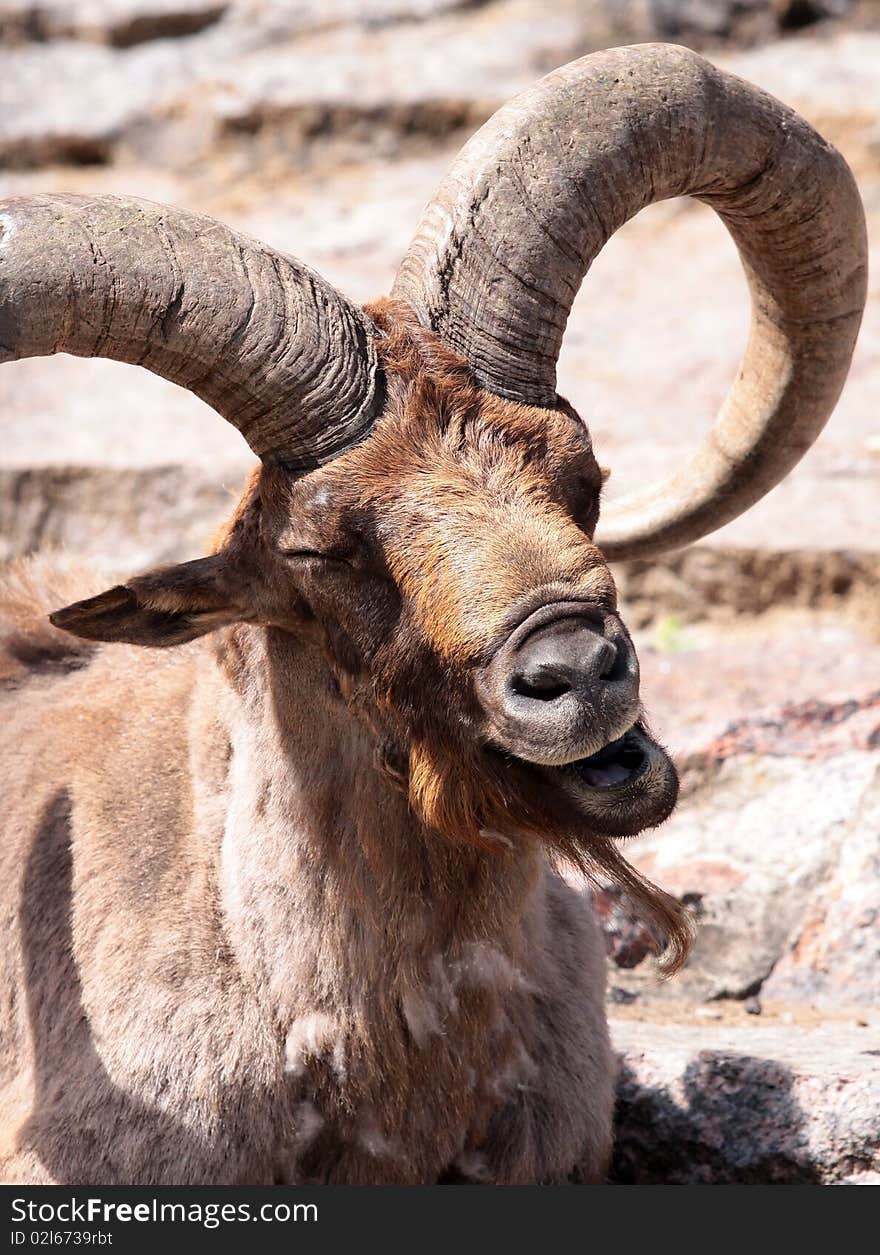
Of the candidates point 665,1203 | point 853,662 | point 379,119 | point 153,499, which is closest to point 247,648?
point 665,1203

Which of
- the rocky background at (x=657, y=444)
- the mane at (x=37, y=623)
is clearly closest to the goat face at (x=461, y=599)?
the mane at (x=37, y=623)

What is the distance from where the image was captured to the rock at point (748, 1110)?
20.9 ft

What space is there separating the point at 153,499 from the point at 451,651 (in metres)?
8.40

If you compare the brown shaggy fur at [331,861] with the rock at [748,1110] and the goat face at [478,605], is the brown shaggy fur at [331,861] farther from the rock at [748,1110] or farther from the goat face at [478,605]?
the rock at [748,1110]

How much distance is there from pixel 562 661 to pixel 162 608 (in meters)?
1.60

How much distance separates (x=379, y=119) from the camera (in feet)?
56.2

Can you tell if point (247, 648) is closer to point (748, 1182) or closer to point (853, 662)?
point (748, 1182)

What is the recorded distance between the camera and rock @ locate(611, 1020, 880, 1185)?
20.9ft

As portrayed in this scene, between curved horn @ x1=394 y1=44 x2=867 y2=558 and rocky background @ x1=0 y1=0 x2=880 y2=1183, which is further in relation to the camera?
rocky background @ x1=0 y1=0 x2=880 y2=1183

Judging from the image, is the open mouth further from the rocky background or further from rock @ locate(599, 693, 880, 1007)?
rock @ locate(599, 693, 880, 1007)

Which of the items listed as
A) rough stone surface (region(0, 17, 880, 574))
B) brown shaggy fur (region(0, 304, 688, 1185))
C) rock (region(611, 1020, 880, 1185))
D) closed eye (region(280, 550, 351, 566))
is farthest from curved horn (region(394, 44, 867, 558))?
rough stone surface (region(0, 17, 880, 574))

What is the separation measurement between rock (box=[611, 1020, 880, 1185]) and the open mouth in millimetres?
2125

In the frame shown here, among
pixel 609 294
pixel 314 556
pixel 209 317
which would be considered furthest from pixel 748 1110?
pixel 609 294

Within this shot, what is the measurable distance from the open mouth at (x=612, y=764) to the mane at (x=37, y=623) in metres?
2.84
